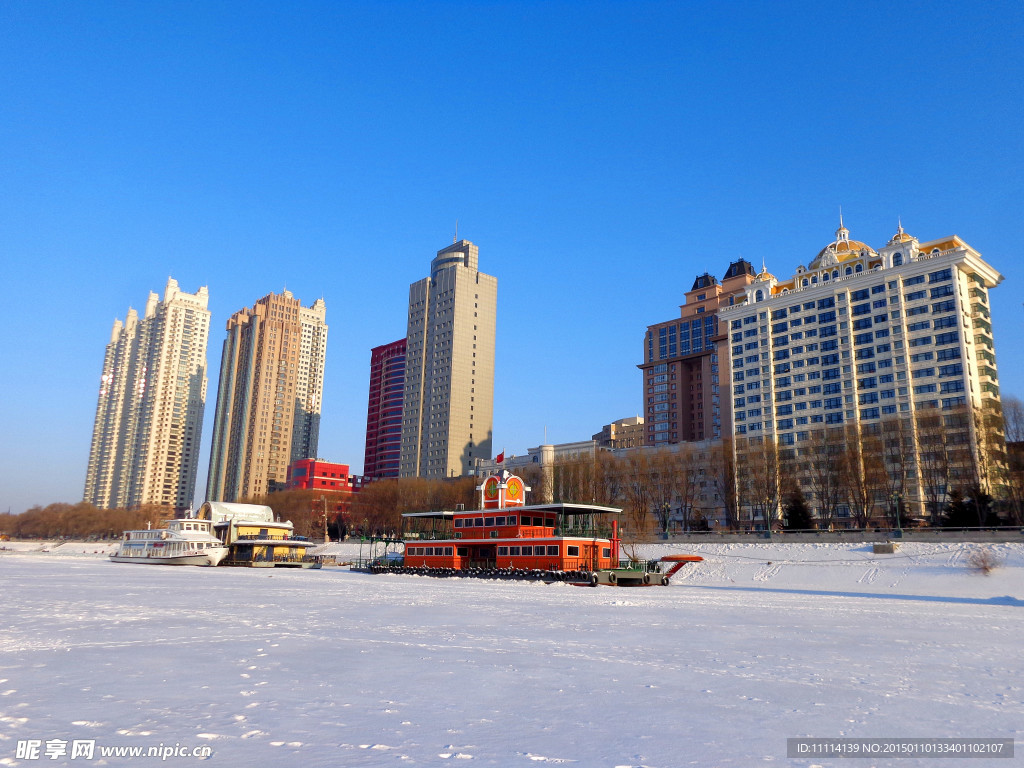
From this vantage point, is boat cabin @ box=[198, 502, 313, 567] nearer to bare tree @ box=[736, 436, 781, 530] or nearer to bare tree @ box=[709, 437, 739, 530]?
bare tree @ box=[709, 437, 739, 530]

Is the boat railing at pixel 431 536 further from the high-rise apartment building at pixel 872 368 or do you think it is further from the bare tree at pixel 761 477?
the high-rise apartment building at pixel 872 368

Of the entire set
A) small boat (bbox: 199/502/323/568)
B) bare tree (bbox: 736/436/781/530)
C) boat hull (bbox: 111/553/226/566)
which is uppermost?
bare tree (bbox: 736/436/781/530)

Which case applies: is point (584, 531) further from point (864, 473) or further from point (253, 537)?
point (253, 537)

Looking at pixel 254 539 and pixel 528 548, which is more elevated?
pixel 528 548

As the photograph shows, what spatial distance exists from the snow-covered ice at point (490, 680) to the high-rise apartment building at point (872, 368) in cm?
6711

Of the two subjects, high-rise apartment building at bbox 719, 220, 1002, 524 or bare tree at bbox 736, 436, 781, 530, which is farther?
bare tree at bbox 736, 436, 781, 530

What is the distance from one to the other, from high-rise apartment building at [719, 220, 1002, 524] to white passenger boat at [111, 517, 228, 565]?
2852 inches

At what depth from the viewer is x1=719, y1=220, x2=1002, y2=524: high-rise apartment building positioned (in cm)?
9400

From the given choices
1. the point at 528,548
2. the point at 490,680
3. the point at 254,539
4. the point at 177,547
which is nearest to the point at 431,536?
the point at 528,548

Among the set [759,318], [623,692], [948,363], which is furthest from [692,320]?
[623,692]

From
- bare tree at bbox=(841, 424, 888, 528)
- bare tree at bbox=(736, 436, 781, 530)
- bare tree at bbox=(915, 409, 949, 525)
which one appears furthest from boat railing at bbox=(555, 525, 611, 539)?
bare tree at bbox=(915, 409, 949, 525)

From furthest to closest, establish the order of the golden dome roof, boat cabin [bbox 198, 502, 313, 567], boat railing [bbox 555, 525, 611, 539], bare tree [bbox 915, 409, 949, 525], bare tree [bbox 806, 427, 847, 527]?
the golden dome roof < boat cabin [bbox 198, 502, 313, 567] < bare tree [bbox 806, 427, 847, 527] < bare tree [bbox 915, 409, 949, 525] < boat railing [bbox 555, 525, 611, 539]

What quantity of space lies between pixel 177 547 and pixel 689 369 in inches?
5050

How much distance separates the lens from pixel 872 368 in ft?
374
